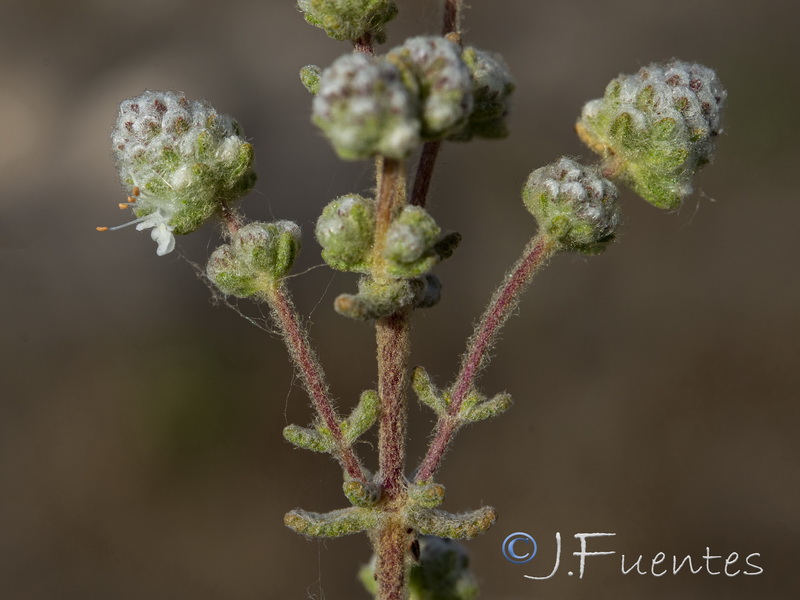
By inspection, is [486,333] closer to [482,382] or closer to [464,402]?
[464,402]

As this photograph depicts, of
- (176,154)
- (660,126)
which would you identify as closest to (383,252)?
(176,154)

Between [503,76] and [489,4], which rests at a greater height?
[489,4]

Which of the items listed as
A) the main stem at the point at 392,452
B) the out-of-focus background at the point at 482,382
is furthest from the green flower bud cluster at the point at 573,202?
the out-of-focus background at the point at 482,382

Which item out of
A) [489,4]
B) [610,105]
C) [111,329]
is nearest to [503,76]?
[610,105]

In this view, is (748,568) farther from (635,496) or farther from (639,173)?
(639,173)

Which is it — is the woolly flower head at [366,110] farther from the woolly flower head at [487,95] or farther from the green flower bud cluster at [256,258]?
the green flower bud cluster at [256,258]
